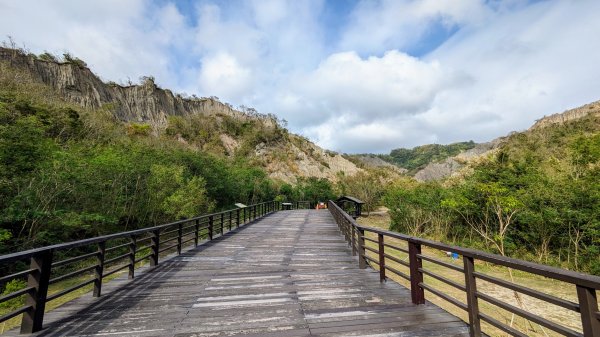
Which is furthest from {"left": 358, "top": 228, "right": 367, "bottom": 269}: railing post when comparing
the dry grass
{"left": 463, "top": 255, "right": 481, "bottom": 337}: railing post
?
the dry grass

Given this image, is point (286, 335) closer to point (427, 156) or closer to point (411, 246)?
point (411, 246)

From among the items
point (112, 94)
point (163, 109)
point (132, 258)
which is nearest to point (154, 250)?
point (132, 258)

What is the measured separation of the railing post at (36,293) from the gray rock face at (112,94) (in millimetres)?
39570

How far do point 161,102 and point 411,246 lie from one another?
58273 mm

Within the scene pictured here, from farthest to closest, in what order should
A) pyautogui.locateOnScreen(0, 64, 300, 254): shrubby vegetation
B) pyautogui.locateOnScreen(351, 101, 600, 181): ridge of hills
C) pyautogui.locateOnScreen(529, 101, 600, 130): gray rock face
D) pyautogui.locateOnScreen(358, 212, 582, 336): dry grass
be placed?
pyautogui.locateOnScreen(529, 101, 600, 130): gray rock face → pyautogui.locateOnScreen(351, 101, 600, 181): ridge of hills → pyautogui.locateOnScreen(0, 64, 300, 254): shrubby vegetation → pyautogui.locateOnScreen(358, 212, 582, 336): dry grass

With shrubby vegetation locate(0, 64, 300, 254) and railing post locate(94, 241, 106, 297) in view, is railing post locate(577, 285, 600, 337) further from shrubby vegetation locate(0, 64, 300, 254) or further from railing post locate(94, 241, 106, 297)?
shrubby vegetation locate(0, 64, 300, 254)

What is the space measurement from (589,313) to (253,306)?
3.45 meters

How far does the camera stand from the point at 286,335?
3.03 meters

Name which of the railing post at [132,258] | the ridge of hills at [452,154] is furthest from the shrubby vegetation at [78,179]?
the ridge of hills at [452,154]

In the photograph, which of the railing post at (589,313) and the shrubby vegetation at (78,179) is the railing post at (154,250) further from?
the railing post at (589,313)

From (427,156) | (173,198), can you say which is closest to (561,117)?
(427,156)

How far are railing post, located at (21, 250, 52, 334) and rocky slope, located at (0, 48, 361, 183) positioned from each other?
1525 inches

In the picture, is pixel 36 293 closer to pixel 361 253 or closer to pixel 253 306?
pixel 253 306

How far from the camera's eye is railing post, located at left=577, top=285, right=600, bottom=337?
1.76 m
